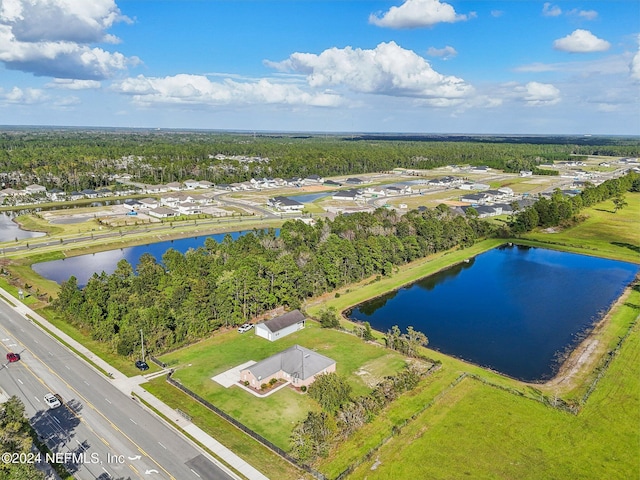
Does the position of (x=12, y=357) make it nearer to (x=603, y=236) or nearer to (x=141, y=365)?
(x=141, y=365)

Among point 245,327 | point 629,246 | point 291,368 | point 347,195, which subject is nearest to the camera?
point 291,368

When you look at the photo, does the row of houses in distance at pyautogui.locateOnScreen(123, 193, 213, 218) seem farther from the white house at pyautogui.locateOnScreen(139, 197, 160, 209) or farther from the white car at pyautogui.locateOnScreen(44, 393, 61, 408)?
the white car at pyautogui.locateOnScreen(44, 393, 61, 408)

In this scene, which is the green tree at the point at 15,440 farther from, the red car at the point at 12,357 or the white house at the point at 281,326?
the white house at the point at 281,326

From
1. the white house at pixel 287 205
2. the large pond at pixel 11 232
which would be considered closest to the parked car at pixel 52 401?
the large pond at pixel 11 232

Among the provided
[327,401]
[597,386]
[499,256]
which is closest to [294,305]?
[327,401]

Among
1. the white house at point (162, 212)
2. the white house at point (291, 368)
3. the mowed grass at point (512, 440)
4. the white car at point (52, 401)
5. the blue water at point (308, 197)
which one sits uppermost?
the blue water at point (308, 197)

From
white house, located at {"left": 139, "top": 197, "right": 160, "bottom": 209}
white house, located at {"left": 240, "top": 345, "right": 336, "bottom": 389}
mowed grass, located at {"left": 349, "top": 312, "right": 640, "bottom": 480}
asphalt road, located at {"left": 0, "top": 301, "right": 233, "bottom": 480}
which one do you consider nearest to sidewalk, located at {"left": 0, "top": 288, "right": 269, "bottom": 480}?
asphalt road, located at {"left": 0, "top": 301, "right": 233, "bottom": 480}

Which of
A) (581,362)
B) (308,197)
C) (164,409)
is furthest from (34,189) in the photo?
(581,362)
